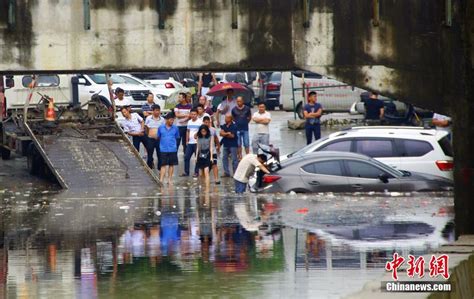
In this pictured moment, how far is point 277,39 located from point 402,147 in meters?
9.38

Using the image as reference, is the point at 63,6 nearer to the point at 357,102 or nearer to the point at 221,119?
the point at 221,119

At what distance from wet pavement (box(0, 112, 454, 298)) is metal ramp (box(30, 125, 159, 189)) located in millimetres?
506

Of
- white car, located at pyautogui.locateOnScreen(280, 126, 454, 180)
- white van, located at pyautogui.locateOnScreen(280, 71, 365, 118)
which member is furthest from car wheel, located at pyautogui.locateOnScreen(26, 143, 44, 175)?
white van, located at pyautogui.locateOnScreen(280, 71, 365, 118)

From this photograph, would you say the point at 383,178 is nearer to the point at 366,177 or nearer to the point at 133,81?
the point at 366,177

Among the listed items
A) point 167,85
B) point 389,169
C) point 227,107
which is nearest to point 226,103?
point 227,107

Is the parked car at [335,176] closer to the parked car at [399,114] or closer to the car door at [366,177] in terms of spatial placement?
the car door at [366,177]

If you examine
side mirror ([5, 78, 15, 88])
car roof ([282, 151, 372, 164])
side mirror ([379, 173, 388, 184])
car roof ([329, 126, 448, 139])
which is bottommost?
side mirror ([379, 173, 388, 184])

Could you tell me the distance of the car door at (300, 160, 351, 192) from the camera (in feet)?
90.5

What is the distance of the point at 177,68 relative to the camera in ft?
67.6

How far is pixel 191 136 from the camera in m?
32.7

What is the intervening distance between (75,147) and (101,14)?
1172 cm

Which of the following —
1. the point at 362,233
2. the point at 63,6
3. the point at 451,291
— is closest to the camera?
the point at 451,291

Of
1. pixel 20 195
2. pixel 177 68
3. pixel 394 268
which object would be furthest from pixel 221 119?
pixel 394 268

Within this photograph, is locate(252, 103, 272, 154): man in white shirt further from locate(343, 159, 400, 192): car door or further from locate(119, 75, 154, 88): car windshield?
locate(119, 75, 154, 88): car windshield
